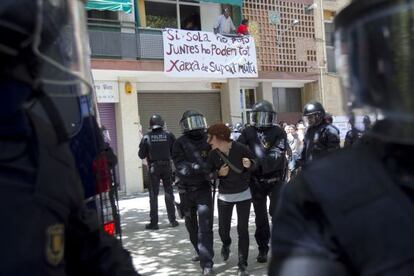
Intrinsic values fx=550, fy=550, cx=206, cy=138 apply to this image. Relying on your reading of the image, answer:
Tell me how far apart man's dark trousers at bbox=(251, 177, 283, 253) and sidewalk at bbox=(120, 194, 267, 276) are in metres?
0.25

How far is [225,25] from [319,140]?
864 centimetres

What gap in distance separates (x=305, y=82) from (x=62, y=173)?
16.7 metres

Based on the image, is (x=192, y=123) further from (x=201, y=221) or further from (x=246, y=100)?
(x=246, y=100)

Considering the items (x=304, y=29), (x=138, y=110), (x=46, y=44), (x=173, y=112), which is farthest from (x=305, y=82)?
(x=46, y=44)

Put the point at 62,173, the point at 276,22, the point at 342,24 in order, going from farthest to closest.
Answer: the point at 276,22, the point at 62,173, the point at 342,24

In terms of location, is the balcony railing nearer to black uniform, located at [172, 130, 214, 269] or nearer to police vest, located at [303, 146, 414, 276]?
black uniform, located at [172, 130, 214, 269]

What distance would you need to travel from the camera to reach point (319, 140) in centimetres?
654

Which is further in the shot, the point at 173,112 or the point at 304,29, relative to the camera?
the point at 304,29

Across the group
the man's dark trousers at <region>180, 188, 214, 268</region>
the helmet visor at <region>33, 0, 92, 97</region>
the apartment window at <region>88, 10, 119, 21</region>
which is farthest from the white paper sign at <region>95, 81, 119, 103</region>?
the helmet visor at <region>33, 0, 92, 97</region>

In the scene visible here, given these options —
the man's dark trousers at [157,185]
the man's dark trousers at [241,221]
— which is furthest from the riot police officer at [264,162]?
the man's dark trousers at [157,185]

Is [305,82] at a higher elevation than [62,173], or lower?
higher

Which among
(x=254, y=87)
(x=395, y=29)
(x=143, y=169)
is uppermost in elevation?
(x=254, y=87)

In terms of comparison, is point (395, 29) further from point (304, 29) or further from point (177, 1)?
point (304, 29)

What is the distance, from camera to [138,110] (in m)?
14.1
